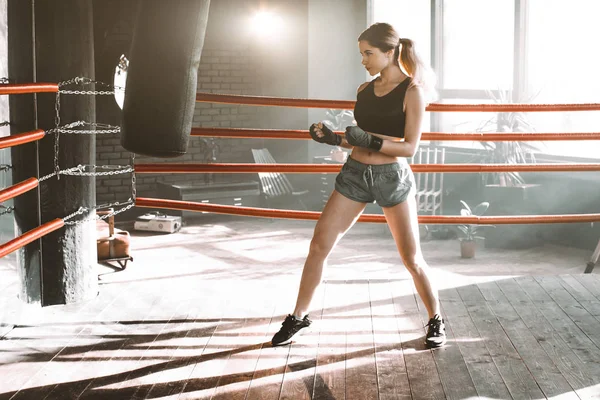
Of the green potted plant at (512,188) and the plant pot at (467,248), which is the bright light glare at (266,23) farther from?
the plant pot at (467,248)

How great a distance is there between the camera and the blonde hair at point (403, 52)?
2.85 metres

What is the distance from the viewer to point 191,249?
25.8 ft

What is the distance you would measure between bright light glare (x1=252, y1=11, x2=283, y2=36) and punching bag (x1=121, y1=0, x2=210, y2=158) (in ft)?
24.0

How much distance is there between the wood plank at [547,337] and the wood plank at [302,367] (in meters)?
0.89

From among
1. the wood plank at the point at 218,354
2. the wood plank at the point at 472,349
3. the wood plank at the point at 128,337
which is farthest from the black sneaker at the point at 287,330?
the wood plank at the point at 472,349

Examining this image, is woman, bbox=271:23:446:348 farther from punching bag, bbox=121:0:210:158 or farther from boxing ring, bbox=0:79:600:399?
punching bag, bbox=121:0:210:158

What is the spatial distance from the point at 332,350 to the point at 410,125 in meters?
0.92

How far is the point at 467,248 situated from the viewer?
7504 mm

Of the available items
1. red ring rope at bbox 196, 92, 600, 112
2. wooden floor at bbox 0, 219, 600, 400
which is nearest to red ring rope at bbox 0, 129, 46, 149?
wooden floor at bbox 0, 219, 600, 400

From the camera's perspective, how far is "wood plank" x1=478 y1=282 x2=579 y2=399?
2619mm

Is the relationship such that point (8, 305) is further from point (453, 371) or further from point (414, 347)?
point (453, 371)

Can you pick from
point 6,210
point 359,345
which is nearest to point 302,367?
point 359,345

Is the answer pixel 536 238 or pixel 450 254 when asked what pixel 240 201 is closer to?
pixel 450 254

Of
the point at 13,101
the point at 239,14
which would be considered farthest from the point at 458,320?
the point at 239,14
